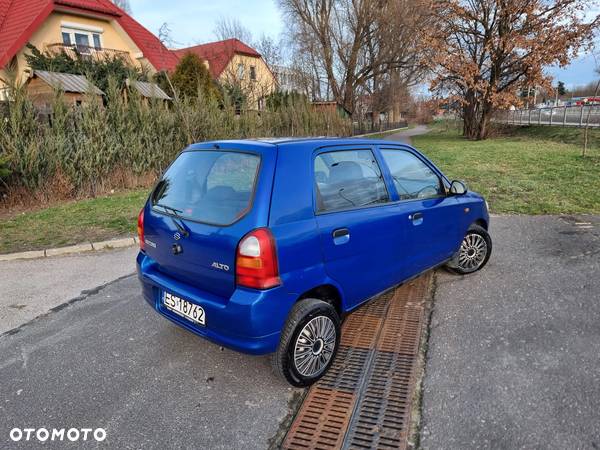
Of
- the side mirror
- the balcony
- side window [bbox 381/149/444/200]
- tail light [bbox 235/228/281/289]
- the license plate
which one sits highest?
the balcony

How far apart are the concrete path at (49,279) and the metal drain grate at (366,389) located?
3.00 meters

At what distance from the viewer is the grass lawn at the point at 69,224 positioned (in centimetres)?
614

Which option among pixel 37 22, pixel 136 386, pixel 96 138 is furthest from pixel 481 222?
pixel 37 22

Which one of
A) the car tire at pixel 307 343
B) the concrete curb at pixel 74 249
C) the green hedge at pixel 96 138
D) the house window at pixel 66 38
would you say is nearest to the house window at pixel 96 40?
the house window at pixel 66 38

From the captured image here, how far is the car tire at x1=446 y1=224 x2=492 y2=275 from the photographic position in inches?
173

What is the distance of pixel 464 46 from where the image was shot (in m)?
24.7

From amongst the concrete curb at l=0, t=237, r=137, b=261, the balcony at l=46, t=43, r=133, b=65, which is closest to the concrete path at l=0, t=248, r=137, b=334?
the concrete curb at l=0, t=237, r=137, b=261

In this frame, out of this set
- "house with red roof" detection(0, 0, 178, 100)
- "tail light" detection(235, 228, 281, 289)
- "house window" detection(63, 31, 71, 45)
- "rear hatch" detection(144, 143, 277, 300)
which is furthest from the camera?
"house window" detection(63, 31, 71, 45)

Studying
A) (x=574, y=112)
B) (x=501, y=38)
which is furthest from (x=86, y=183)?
(x=574, y=112)

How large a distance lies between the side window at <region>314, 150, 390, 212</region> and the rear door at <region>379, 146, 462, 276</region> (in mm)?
202

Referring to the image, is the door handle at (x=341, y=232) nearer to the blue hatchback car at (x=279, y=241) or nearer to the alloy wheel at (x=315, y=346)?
the blue hatchback car at (x=279, y=241)

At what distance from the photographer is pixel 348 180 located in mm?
3043

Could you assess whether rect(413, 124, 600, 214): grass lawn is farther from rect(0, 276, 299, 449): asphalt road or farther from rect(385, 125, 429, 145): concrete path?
rect(0, 276, 299, 449): asphalt road

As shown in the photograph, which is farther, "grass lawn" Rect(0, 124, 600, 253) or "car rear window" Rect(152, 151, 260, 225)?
"grass lawn" Rect(0, 124, 600, 253)
